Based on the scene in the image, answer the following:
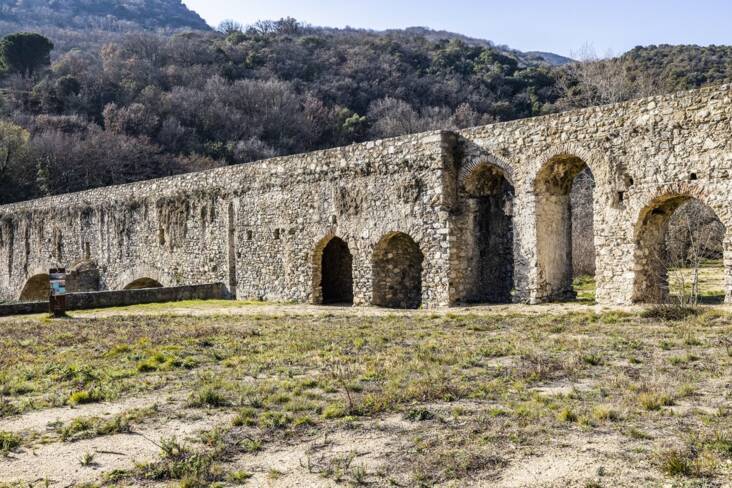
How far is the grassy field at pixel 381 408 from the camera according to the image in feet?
15.1

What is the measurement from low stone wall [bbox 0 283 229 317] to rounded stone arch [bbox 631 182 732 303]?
13484mm

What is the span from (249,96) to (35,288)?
3148cm

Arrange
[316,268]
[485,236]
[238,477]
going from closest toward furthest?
[238,477] < [485,236] < [316,268]

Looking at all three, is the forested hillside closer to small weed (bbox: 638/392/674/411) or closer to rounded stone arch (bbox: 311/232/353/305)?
rounded stone arch (bbox: 311/232/353/305)

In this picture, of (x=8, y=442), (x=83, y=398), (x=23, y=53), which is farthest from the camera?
(x=23, y=53)

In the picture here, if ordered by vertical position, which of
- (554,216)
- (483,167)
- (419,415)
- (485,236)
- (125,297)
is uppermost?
(483,167)

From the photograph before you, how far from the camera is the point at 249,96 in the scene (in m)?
59.0

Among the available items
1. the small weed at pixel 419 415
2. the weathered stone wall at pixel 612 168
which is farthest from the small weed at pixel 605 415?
the weathered stone wall at pixel 612 168

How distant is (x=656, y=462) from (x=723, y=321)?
270 inches

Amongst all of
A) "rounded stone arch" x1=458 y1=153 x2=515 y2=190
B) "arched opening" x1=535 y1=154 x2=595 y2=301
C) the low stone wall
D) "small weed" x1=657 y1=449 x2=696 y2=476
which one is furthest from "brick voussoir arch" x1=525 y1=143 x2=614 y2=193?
the low stone wall

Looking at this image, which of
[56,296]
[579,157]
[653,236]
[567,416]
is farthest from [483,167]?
[567,416]

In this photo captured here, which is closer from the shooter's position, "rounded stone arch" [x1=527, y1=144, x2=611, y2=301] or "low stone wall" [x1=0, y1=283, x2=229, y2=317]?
"rounded stone arch" [x1=527, y1=144, x2=611, y2=301]

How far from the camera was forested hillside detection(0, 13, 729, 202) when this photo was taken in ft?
141

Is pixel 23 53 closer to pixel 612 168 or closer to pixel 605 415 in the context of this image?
pixel 612 168
